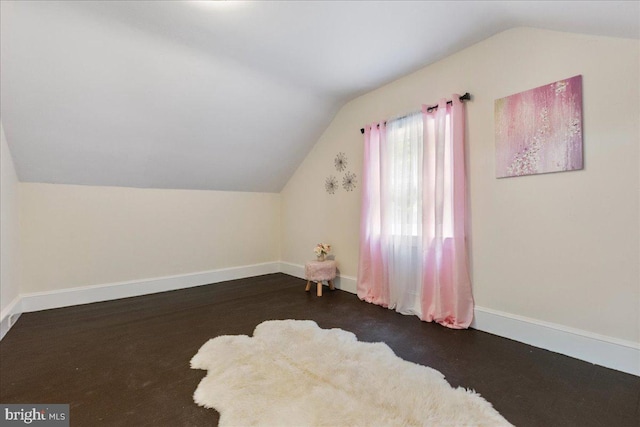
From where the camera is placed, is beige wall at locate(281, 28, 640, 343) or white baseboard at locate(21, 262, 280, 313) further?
white baseboard at locate(21, 262, 280, 313)

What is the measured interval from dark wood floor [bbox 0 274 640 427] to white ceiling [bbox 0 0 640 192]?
5.79 ft

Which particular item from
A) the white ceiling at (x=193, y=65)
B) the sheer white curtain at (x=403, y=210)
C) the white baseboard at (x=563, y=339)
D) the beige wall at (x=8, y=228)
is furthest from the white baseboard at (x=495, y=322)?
the white ceiling at (x=193, y=65)

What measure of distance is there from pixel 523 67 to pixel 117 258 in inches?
185

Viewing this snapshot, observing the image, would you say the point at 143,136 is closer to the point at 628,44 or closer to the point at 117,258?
the point at 117,258

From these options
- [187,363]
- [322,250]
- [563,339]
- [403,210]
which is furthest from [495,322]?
[187,363]

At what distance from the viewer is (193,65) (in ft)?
8.29

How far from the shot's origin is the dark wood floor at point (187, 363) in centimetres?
142

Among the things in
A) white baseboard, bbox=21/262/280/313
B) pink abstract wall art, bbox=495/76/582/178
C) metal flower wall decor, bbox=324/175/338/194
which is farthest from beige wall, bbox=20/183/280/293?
pink abstract wall art, bbox=495/76/582/178

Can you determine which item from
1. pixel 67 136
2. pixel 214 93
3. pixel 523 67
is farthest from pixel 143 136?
pixel 523 67

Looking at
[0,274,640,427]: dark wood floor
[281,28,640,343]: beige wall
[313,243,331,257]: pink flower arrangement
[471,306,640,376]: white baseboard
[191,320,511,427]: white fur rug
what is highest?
[281,28,640,343]: beige wall

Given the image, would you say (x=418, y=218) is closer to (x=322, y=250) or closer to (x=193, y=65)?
(x=322, y=250)

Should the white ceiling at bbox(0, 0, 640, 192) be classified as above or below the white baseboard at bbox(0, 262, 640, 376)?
above

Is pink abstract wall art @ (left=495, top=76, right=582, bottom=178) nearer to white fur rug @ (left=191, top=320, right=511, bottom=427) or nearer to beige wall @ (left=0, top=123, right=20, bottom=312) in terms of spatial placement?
white fur rug @ (left=191, top=320, right=511, bottom=427)

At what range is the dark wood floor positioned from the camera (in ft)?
4.67
